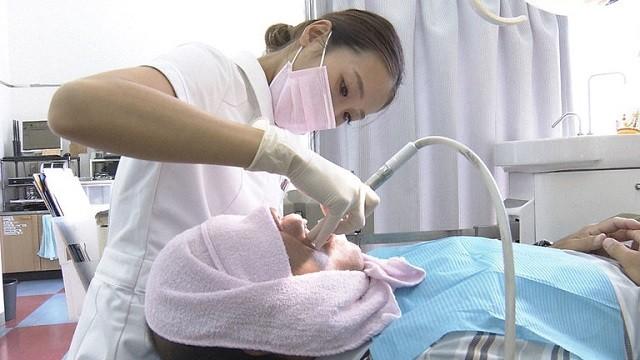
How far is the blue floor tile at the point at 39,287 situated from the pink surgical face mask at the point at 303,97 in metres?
4.18

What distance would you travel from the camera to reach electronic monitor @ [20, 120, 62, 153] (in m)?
5.34

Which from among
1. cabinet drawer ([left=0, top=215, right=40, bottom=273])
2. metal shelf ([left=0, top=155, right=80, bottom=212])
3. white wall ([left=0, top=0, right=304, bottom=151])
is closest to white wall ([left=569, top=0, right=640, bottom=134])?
white wall ([left=0, top=0, right=304, bottom=151])

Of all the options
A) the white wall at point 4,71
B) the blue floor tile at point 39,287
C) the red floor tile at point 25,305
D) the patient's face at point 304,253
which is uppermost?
the white wall at point 4,71

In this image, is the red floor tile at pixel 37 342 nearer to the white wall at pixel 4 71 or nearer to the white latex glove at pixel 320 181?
the white latex glove at pixel 320 181

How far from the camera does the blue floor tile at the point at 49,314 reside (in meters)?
3.37

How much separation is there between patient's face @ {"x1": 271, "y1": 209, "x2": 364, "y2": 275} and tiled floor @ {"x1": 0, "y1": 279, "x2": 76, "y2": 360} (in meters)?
2.29

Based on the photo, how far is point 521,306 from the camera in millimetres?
904

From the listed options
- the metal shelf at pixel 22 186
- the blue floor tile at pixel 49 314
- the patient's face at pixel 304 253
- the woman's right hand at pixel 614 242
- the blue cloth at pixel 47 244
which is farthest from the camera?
the metal shelf at pixel 22 186

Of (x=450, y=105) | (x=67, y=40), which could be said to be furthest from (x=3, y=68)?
(x=450, y=105)

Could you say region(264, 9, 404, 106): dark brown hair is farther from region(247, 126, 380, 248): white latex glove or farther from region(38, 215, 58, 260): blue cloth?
region(38, 215, 58, 260): blue cloth

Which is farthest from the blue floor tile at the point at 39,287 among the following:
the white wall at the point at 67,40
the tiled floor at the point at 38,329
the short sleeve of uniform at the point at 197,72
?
the short sleeve of uniform at the point at 197,72

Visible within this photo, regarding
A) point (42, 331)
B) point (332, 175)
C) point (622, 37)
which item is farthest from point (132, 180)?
point (42, 331)

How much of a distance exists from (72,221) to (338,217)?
147 cm

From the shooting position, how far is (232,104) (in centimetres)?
100
